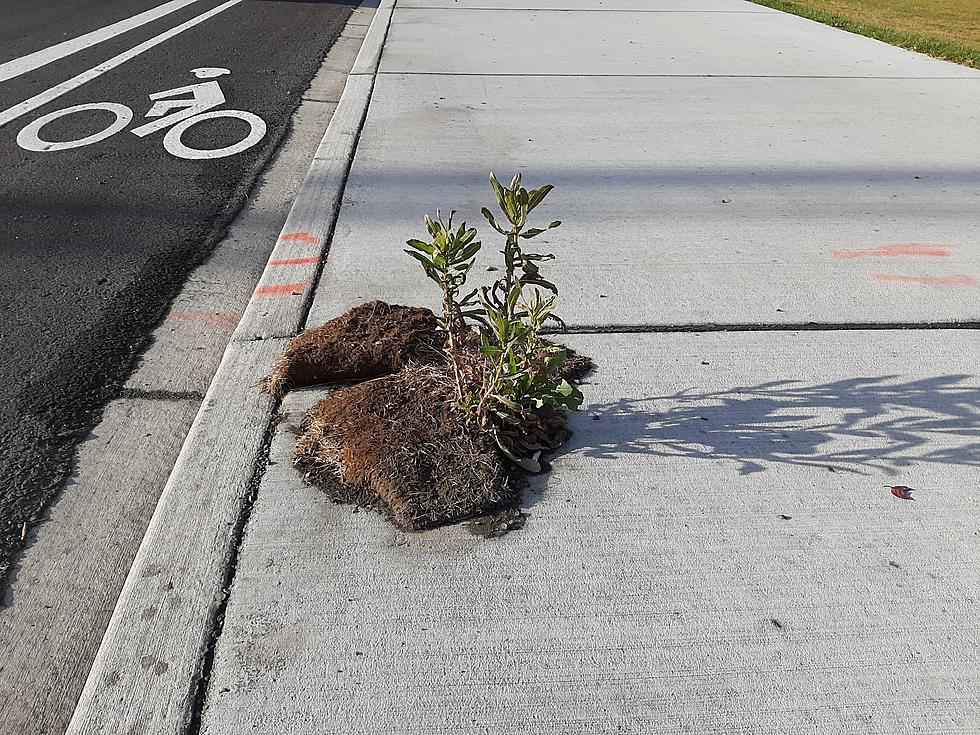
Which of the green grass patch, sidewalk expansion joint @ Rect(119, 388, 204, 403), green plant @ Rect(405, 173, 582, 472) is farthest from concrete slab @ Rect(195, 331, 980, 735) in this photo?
the green grass patch

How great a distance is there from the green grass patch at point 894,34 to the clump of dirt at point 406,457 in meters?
7.27

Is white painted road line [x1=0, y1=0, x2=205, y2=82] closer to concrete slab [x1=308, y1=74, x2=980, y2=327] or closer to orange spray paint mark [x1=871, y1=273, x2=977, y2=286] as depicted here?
concrete slab [x1=308, y1=74, x2=980, y2=327]

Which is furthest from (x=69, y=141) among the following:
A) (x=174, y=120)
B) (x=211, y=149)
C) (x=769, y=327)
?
(x=769, y=327)

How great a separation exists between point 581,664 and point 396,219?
277cm

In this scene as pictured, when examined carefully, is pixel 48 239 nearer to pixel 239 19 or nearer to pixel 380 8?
pixel 239 19

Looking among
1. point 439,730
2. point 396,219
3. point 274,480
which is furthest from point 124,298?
point 439,730

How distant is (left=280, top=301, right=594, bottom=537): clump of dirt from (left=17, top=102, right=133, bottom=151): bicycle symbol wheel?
367 centimetres

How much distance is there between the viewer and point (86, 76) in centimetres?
767

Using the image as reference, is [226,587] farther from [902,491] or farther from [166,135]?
[166,135]

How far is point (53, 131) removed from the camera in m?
6.14

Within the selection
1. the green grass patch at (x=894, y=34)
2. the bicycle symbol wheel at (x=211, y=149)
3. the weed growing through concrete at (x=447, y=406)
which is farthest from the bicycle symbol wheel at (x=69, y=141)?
the green grass patch at (x=894, y=34)

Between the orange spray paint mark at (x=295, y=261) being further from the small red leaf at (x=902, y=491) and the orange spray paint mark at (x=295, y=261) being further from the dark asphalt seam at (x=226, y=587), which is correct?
the small red leaf at (x=902, y=491)

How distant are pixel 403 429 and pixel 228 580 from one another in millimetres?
642

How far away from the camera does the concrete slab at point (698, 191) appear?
12.0 ft
